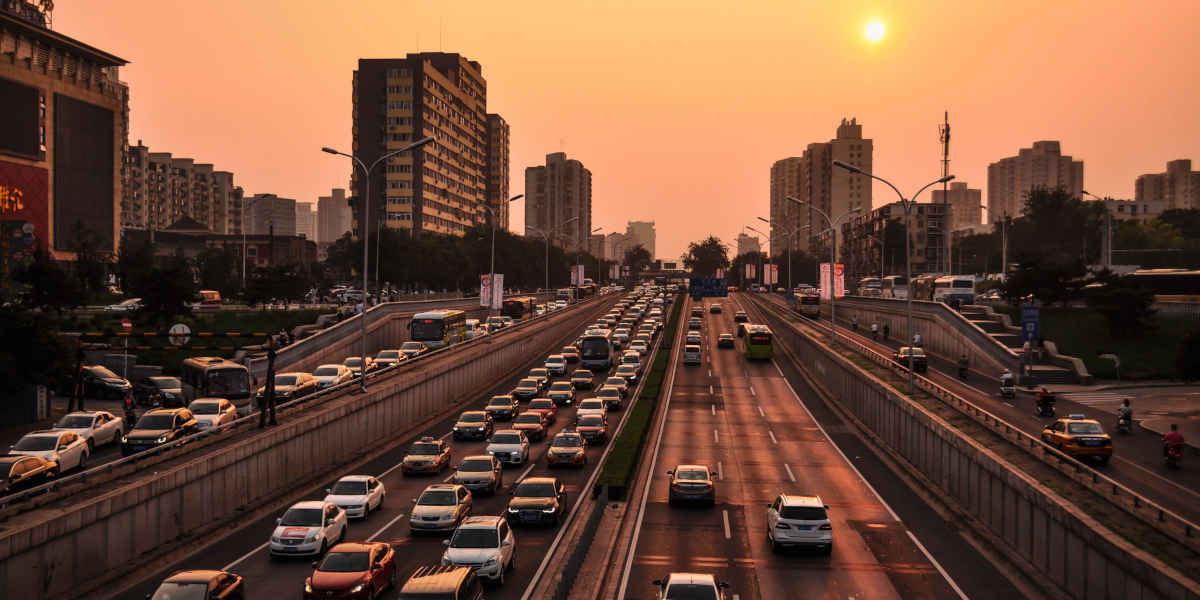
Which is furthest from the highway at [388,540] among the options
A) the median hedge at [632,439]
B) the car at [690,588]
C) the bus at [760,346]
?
the bus at [760,346]

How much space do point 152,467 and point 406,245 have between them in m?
93.0

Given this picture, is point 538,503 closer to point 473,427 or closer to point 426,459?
point 426,459

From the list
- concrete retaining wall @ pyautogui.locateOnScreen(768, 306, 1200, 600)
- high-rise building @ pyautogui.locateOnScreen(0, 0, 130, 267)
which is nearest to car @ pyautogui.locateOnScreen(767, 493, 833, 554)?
concrete retaining wall @ pyautogui.locateOnScreen(768, 306, 1200, 600)

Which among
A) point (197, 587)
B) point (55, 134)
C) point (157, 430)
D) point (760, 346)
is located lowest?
point (197, 587)

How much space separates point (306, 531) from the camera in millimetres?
23469

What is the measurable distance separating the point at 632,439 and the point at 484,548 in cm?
1891

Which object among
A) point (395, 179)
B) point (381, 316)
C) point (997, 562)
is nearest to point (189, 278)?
point (381, 316)

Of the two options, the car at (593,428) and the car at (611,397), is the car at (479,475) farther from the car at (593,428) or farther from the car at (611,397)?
the car at (611,397)

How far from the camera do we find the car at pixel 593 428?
42812 millimetres

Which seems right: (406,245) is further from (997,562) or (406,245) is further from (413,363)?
(997,562)

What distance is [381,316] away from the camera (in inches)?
3278

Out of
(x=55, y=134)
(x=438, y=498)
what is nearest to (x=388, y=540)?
(x=438, y=498)

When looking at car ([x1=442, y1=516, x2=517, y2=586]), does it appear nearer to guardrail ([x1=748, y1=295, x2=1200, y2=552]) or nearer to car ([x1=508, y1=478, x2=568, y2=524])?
car ([x1=508, y1=478, x2=568, y2=524])

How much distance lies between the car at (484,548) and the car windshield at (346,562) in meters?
2.11
